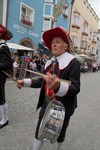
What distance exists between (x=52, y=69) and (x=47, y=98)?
14.2 inches

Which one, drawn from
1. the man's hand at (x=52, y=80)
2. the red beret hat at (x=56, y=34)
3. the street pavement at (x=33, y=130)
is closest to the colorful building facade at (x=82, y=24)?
the street pavement at (x=33, y=130)

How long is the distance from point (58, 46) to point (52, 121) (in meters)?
0.84

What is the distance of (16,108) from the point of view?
6.22 metres

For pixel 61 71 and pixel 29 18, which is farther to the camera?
pixel 29 18

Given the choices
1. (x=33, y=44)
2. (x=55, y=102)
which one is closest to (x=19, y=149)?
(x=55, y=102)

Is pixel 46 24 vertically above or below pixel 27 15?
below

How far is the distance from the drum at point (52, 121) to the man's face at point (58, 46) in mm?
555

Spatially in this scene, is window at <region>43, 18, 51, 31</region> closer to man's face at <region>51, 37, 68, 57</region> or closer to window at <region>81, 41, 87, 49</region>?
window at <region>81, 41, 87, 49</region>

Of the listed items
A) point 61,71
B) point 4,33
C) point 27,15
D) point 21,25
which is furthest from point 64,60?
point 27,15

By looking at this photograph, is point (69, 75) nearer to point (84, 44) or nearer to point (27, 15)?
point (27, 15)

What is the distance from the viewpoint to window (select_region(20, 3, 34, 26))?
19.0m

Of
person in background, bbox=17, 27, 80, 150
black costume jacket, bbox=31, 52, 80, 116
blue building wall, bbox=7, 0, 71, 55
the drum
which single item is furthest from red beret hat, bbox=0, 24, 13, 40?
blue building wall, bbox=7, 0, 71, 55

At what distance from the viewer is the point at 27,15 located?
2000cm

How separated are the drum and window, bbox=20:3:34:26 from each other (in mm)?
16776
